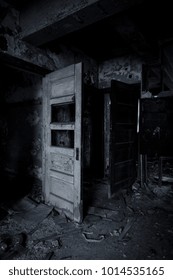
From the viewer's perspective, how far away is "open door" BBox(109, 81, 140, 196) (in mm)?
3830

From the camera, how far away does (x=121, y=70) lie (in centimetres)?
471

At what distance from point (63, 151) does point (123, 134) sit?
1.66m

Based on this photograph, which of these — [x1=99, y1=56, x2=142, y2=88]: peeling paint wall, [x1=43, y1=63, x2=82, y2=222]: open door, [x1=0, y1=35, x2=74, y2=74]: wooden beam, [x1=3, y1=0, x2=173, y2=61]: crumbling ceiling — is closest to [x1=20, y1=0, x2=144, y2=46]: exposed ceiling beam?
[x1=3, y1=0, x2=173, y2=61]: crumbling ceiling

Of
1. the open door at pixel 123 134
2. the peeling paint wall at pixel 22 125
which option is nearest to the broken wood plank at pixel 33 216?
the peeling paint wall at pixel 22 125

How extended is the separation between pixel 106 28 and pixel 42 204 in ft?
11.0

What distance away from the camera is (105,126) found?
203 inches

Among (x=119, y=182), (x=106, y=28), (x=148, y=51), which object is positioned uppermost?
(x=106, y=28)

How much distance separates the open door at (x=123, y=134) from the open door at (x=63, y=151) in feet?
3.76

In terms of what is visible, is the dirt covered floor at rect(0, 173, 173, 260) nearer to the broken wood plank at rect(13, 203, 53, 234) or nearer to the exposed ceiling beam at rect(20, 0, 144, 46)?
the broken wood plank at rect(13, 203, 53, 234)

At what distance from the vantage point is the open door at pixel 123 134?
12.6 feet

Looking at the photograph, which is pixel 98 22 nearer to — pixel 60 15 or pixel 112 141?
pixel 60 15

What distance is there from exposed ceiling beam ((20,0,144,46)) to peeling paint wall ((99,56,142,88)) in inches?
87.3

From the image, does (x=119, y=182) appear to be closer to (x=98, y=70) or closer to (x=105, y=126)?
(x=105, y=126)
